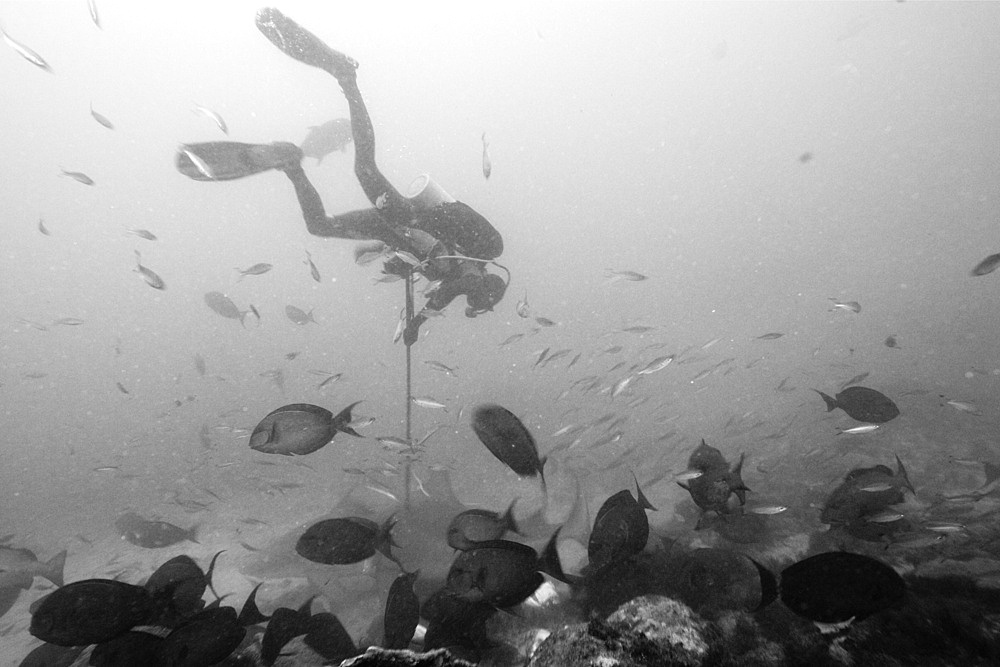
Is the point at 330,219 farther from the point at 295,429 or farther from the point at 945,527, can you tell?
the point at 945,527

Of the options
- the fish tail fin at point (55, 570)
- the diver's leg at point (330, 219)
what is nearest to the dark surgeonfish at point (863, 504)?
the diver's leg at point (330, 219)

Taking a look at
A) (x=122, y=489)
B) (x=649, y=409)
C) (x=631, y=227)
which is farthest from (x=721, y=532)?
(x=631, y=227)

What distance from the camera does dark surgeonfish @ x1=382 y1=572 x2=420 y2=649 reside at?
2592mm

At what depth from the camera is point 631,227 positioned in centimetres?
10331

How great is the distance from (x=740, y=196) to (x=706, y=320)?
3947cm

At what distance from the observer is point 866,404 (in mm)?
4152

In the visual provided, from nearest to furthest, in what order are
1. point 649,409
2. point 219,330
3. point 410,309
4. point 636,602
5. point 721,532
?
point 636,602
point 721,532
point 410,309
point 649,409
point 219,330

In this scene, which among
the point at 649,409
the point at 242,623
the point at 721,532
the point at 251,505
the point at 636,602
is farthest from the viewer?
the point at 649,409

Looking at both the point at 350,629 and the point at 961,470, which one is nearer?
the point at 350,629

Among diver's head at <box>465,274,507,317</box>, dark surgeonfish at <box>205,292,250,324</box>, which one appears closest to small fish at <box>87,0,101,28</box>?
dark surgeonfish at <box>205,292,250,324</box>

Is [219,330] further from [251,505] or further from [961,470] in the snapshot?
[961,470]

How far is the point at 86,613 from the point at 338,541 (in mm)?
1336

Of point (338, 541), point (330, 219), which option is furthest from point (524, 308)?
point (338, 541)

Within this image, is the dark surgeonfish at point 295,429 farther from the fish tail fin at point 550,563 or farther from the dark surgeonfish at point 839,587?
the dark surgeonfish at point 839,587
